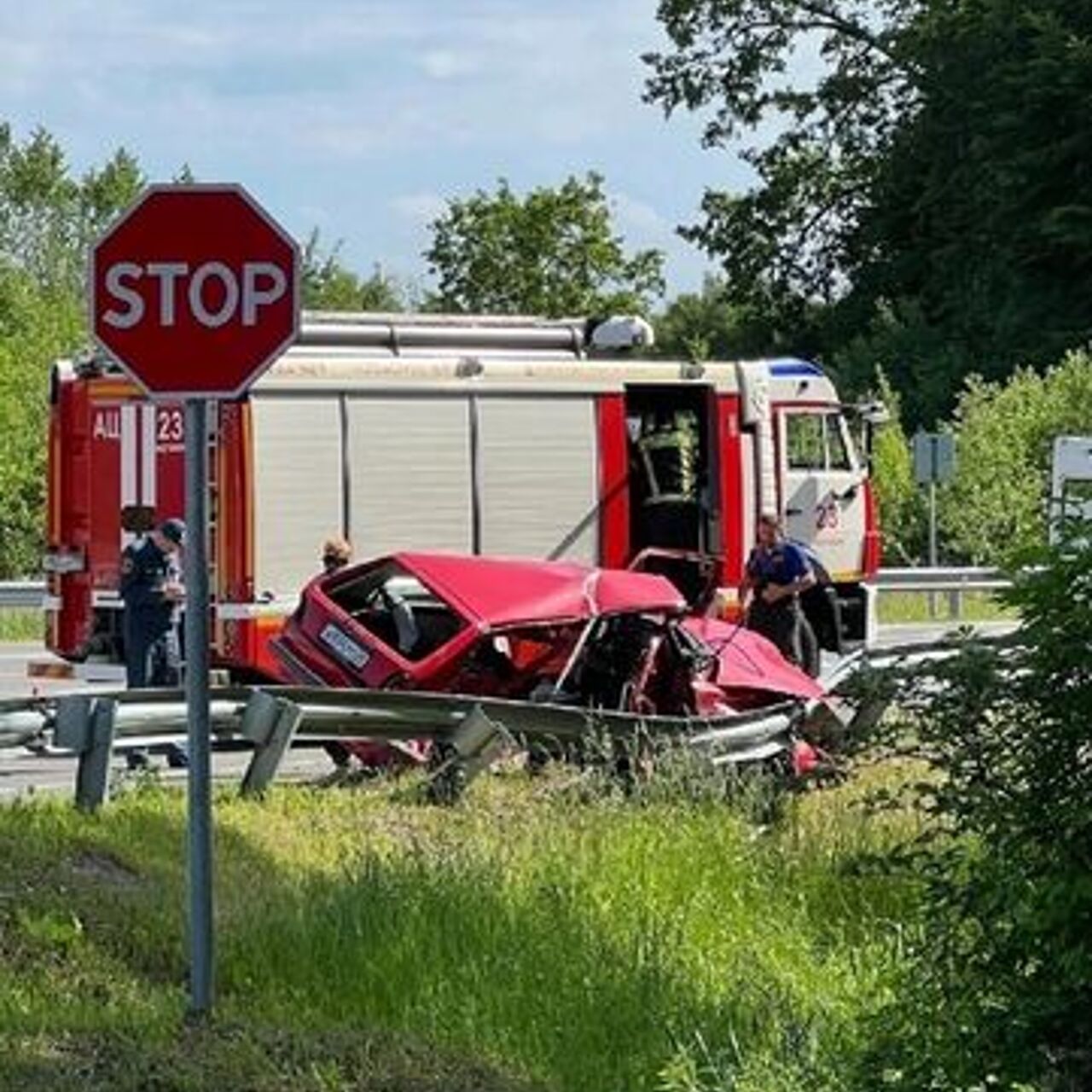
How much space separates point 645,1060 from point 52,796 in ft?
19.6

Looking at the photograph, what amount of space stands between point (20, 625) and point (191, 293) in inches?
908

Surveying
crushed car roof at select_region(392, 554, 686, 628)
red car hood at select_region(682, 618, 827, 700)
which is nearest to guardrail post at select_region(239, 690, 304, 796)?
crushed car roof at select_region(392, 554, 686, 628)

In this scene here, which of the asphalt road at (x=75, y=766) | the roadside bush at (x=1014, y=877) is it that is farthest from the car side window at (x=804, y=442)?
the roadside bush at (x=1014, y=877)

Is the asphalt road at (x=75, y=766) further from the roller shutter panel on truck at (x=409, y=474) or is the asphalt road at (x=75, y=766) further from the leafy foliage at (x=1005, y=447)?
the leafy foliage at (x=1005, y=447)

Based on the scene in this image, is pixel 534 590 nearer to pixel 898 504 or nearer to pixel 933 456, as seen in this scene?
pixel 933 456

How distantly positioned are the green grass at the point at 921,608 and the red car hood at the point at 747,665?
49.3 feet

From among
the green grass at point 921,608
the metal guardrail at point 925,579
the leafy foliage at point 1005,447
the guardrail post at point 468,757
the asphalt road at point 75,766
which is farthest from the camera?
the leafy foliage at point 1005,447

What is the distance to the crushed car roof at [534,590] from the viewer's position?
14.4 metres

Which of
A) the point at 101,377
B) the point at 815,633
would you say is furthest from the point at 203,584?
the point at 815,633

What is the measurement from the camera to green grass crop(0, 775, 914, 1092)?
7.28m

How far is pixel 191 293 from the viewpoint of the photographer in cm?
771

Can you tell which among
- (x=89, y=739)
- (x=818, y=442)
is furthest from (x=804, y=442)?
(x=89, y=739)

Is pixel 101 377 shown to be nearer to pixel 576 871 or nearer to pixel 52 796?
pixel 52 796

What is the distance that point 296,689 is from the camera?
1300cm
